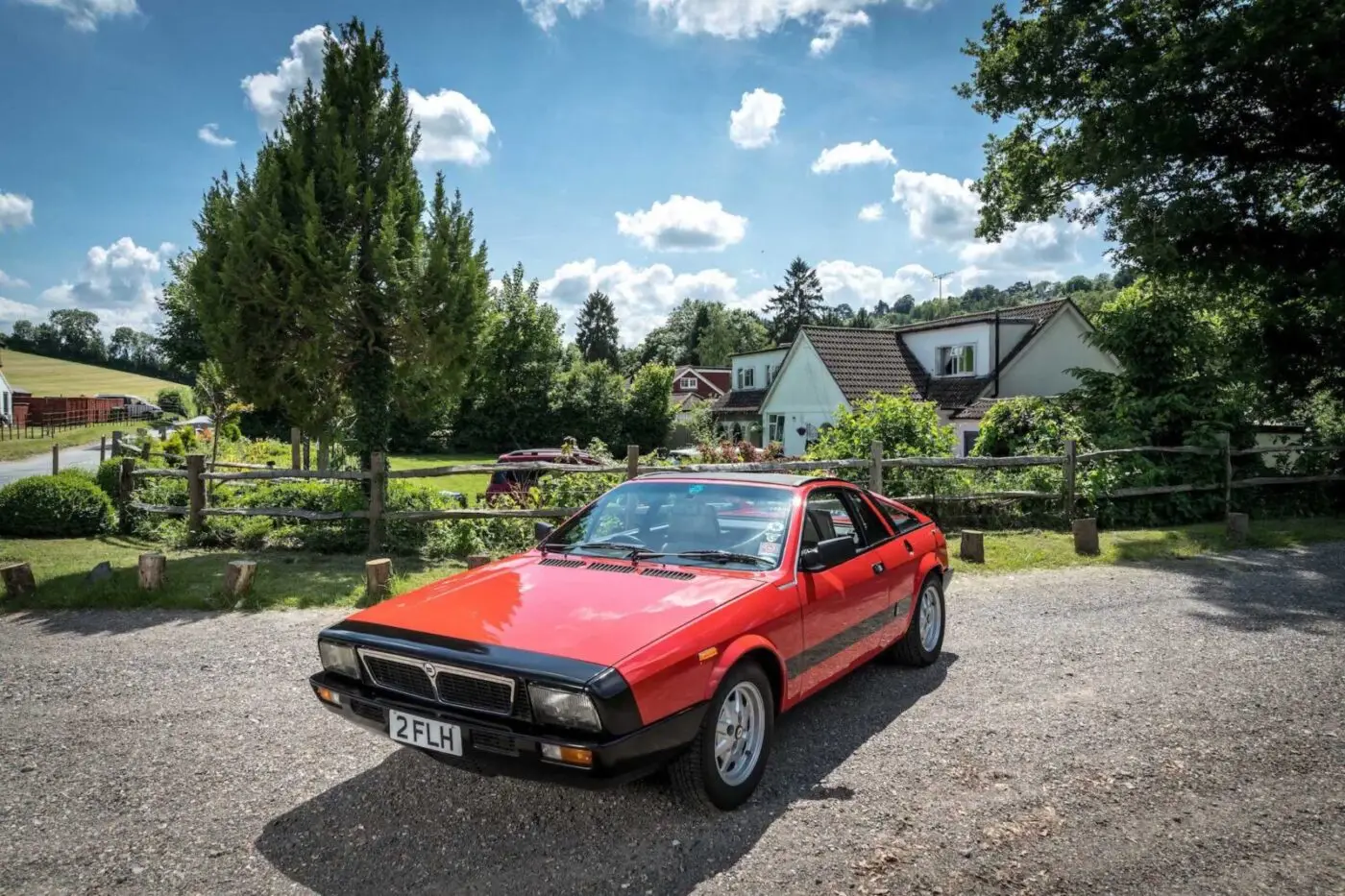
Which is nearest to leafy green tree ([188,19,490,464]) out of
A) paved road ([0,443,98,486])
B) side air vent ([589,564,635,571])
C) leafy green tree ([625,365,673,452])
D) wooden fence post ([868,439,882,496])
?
wooden fence post ([868,439,882,496])

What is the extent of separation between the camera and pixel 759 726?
3930mm

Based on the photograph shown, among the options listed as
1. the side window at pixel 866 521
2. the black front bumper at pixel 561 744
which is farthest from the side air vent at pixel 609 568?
the side window at pixel 866 521

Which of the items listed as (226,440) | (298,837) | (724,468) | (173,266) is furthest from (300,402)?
(173,266)

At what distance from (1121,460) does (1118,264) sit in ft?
12.5

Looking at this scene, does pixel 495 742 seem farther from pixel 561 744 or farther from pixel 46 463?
pixel 46 463

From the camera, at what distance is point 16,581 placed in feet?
26.9

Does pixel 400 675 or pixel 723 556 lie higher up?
pixel 723 556

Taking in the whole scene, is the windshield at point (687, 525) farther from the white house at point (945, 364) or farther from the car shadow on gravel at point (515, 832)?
the white house at point (945, 364)

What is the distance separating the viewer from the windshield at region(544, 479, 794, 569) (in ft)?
14.7

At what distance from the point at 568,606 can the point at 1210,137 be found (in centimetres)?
1617

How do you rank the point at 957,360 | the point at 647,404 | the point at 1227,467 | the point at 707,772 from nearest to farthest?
the point at 707,772
the point at 1227,467
the point at 957,360
the point at 647,404

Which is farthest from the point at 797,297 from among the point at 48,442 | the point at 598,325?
the point at 48,442

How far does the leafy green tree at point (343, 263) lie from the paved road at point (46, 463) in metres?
15.4

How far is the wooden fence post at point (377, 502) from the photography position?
10517mm
